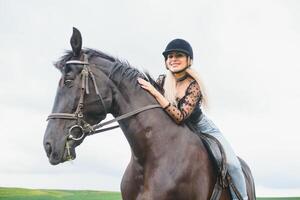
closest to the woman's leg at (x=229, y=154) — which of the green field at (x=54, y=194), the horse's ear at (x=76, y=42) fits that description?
the horse's ear at (x=76, y=42)

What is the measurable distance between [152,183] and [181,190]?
411 millimetres

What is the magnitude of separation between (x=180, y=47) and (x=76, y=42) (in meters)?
1.69

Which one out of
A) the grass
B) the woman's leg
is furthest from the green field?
the woman's leg

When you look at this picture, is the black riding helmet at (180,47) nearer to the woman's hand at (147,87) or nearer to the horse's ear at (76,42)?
the woman's hand at (147,87)

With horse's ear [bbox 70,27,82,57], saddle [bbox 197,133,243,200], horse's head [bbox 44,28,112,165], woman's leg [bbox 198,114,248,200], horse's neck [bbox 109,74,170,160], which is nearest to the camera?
horse's head [bbox 44,28,112,165]

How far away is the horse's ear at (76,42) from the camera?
671 centimetres

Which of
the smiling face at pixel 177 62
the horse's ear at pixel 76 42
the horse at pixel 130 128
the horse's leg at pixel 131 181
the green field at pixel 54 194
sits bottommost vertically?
the green field at pixel 54 194

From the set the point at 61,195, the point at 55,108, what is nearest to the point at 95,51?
the point at 55,108

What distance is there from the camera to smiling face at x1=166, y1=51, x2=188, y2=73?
760 centimetres

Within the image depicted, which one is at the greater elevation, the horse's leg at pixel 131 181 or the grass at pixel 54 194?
the horse's leg at pixel 131 181

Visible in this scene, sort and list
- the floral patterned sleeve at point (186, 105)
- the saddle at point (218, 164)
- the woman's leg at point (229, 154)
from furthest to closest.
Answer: the woman's leg at point (229, 154)
the saddle at point (218, 164)
the floral patterned sleeve at point (186, 105)

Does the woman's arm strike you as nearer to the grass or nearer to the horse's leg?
the horse's leg

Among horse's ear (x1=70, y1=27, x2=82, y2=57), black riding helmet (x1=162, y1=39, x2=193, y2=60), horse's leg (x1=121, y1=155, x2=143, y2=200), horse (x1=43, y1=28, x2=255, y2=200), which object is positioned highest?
horse's ear (x1=70, y1=27, x2=82, y2=57)

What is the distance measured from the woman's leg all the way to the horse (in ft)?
1.46
